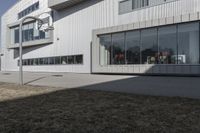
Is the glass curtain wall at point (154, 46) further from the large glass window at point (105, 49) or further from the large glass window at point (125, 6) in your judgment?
the large glass window at point (125, 6)

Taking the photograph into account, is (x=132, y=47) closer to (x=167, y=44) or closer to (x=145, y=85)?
(x=167, y=44)

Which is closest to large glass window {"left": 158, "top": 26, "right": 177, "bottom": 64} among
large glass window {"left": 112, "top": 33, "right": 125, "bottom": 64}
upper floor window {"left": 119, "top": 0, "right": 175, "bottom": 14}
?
upper floor window {"left": 119, "top": 0, "right": 175, "bottom": 14}

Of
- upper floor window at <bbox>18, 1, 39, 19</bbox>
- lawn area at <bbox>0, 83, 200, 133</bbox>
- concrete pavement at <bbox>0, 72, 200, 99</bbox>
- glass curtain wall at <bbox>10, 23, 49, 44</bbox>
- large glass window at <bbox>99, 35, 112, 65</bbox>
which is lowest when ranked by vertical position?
lawn area at <bbox>0, 83, 200, 133</bbox>

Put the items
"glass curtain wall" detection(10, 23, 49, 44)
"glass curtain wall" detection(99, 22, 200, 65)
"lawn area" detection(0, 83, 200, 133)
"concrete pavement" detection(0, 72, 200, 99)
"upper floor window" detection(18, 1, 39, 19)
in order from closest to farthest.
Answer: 1. "lawn area" detection(0, 83, 200, 133)
2. "concrete pavement" detection(0, 72, 200, 99)
3. "glass curtain wall" detection(99, 22, 200, 65)
4. "glass curtain wall" detection(10, 23, 49, 44)
5. "upper floor window" detection(18, 1, 39, 19)

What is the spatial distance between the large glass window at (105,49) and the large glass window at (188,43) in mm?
7858

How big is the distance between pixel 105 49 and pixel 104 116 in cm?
2136

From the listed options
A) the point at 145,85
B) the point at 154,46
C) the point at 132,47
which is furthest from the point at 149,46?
the point at 145,85

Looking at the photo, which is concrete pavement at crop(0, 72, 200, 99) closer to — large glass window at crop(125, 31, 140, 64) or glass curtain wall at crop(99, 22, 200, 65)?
glass curtain wall at crop(99, 22, 200, 65)

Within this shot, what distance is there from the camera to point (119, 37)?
26969mm

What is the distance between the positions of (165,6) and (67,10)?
15.4 metres

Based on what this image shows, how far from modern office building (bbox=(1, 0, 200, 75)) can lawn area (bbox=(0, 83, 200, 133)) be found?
12.7m

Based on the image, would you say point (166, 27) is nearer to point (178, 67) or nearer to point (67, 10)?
point (178, 67)

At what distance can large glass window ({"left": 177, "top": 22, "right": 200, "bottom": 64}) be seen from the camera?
2078 centimetres

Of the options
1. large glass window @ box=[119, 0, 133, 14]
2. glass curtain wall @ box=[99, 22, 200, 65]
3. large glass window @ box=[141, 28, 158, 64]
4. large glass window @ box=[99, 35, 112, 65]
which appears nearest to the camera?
glass curtain wall @ box=[99, 22, 200, 65]
